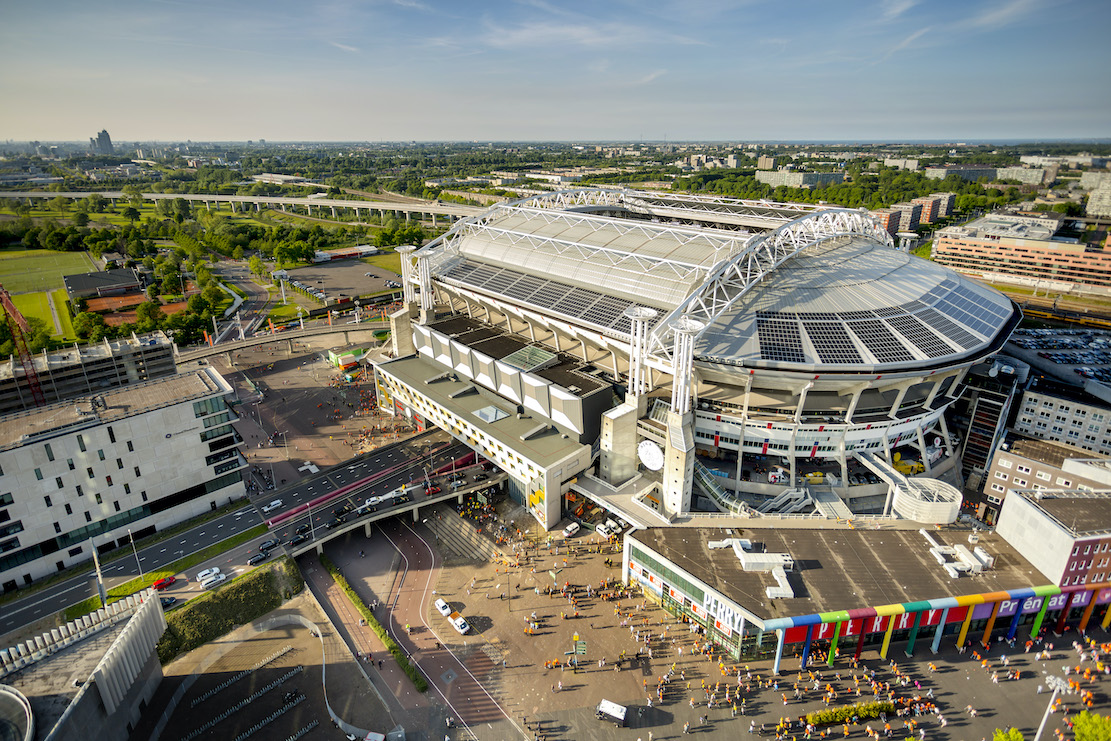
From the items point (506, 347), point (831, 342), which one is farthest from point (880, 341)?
point (506, 347)

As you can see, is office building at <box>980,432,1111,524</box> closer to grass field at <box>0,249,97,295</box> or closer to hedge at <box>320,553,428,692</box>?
hedge at <box>320,553,428,692</box>

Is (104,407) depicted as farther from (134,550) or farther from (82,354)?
(82,354)

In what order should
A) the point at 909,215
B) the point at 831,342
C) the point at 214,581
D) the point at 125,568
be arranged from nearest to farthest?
the point at 214,581 → the point at 125,568 → the point at 831,342 → the point at 909,215

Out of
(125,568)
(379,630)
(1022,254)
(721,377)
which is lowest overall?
(379,630)

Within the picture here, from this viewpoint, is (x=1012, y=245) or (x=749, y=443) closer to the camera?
(x=749, y=443)

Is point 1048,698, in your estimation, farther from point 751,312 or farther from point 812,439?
point 751,312

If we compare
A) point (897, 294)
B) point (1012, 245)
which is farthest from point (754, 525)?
point (1012, 245)
